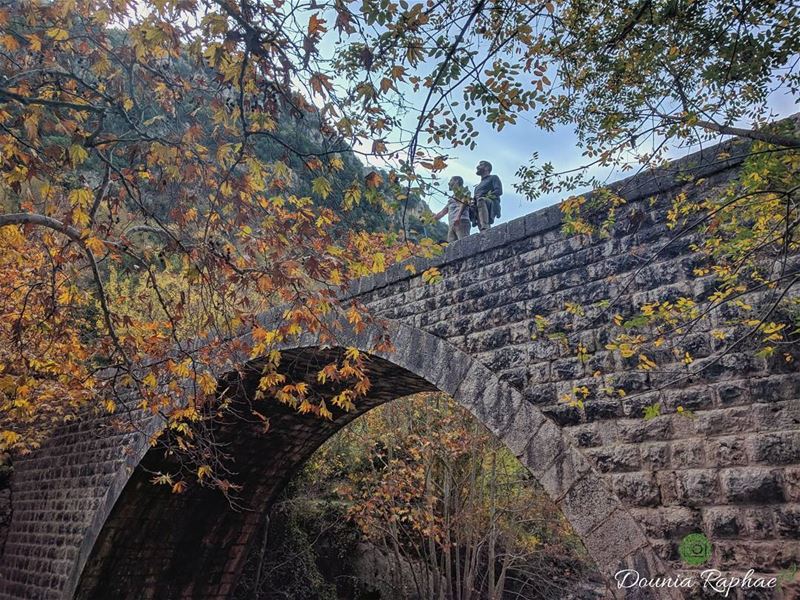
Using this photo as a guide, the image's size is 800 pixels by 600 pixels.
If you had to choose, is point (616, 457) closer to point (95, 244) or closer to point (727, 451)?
point (727, 451)

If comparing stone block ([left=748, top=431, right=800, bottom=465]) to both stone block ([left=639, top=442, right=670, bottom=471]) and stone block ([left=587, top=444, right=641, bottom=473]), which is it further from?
stone block ([left=587, top=444, right=641, bottom=473])

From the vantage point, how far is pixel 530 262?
14.9 ft

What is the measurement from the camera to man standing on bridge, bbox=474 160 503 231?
5895 millimetres

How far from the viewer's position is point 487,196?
603cm

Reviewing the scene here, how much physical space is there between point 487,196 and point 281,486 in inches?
236

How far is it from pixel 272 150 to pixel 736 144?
68.7 ft

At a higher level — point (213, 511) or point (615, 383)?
point (615, 383)

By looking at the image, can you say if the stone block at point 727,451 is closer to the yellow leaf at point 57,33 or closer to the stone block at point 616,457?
the stone block at point 616,457

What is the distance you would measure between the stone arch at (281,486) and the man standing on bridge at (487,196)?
55.5 inches

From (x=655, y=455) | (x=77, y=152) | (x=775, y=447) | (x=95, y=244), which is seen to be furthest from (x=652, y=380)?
(x=77, y=152)

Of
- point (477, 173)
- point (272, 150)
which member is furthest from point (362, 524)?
point (272, 150)

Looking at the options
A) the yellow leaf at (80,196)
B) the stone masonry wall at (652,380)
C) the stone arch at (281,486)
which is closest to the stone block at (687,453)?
the stone masonry wall at (652,380)

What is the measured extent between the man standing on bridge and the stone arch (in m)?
1.41

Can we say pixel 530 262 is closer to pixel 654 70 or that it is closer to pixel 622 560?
pixel 654 70
